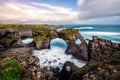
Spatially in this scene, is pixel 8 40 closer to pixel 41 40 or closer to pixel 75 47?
pixel 41 40

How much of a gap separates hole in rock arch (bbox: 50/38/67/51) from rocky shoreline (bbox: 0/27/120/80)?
123 cm

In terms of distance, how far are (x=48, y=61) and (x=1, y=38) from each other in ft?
49.3

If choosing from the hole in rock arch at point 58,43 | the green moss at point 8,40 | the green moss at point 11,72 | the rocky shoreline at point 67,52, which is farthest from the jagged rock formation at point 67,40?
the green moss at point 11,72

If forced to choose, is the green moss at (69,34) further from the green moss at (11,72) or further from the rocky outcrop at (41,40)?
the green moss at (11,72)

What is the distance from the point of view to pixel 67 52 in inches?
1636

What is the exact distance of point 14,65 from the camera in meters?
11.8

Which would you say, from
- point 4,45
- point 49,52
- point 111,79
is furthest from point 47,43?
point 111,79

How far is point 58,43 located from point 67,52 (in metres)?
7.38

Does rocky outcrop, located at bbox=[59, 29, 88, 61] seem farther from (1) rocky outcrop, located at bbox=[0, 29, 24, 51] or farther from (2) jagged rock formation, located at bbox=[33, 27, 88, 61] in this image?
(1) rocky outcrop, located at bbox=[0, 29, 24, 51]

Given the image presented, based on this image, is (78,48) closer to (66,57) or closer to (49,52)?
(66,57)

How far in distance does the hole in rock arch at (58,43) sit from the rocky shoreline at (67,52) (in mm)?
1235

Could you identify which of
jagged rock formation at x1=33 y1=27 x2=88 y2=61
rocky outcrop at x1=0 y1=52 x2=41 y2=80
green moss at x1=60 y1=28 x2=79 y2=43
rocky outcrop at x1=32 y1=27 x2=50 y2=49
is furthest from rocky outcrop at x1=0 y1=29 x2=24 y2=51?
rocky outcrop at x1=0 y1=52 x2=41 y2=80

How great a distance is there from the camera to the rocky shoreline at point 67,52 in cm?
1093

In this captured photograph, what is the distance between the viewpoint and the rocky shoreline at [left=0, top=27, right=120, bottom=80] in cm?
1093
